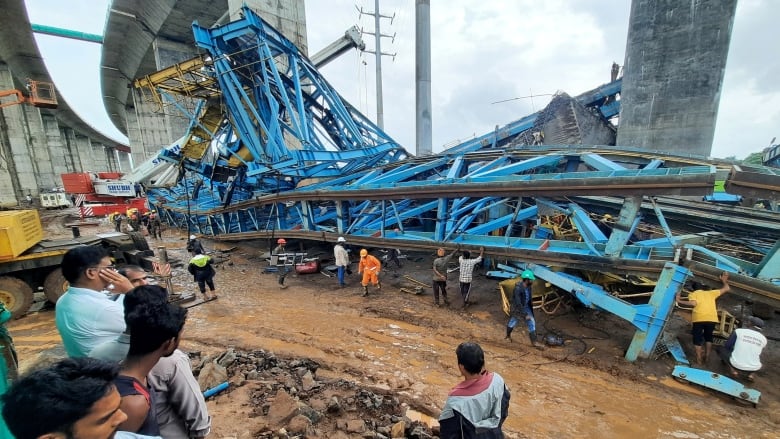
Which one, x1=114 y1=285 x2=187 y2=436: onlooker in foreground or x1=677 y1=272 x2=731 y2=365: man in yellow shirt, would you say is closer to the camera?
x1=114 y1=285 x2=187 y2=436: onlooker in foreground

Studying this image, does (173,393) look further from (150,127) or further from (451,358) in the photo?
(150,127)

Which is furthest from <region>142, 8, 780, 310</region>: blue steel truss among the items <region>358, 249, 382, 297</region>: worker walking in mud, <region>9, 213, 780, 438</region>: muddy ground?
<region>9, 213, 780, 438</region>: muddy ground

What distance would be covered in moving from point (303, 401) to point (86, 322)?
197 centimetres

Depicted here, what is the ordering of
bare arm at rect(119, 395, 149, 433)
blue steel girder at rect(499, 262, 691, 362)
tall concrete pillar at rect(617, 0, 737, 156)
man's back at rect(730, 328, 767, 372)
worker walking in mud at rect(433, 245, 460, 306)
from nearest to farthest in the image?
bare arm at rect(119, 395, 149, 433) < man's back at rect(730, 328, 767, 372) < blue steel girder at rect(499, 262, 691, 362) < worker walking in mud at rect(433, 245, 460, 306) < tall concrete pillar at rect(617, 0, 737, 156)

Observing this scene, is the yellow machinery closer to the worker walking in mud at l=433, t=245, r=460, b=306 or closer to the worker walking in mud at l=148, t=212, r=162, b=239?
the worker walking in mud at l=433, t=245, r=460, b=306

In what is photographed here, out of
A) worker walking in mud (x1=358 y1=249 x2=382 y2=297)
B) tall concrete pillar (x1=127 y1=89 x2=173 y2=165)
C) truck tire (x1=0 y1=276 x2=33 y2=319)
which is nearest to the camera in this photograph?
truck tire (x1=0 y1=276 x2=33 y2=319)

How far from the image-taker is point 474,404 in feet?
6.38

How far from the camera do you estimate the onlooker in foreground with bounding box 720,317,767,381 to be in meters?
3.57

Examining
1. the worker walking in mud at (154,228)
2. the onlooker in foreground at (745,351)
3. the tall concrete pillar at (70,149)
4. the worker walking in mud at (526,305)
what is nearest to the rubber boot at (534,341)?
the worker walking in mud at (526,305)

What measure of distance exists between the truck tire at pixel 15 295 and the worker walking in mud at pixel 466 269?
8.98 metres

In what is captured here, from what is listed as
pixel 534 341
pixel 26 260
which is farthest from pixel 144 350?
pixel 26 260

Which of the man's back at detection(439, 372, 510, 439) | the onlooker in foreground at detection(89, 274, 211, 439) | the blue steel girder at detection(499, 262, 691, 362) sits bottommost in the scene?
the blue steel girder at detection(499, 262, 691, 362)

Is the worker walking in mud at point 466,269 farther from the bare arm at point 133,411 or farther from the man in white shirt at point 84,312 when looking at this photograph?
the bare arm at point 133,411

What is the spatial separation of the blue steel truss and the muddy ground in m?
1.21
